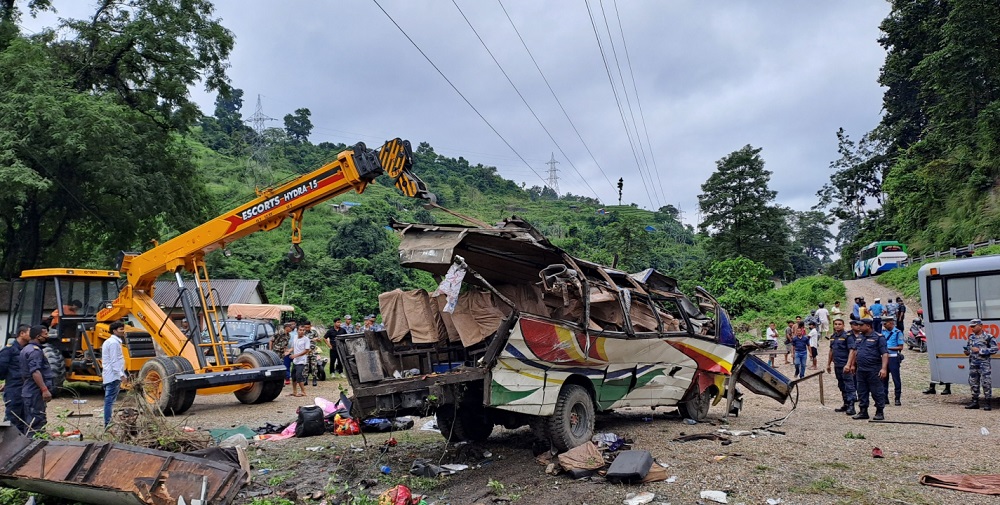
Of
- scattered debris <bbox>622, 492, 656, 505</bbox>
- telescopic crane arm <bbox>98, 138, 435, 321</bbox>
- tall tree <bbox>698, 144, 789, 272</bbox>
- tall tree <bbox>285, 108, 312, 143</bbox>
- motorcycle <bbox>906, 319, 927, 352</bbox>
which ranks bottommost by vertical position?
scattered debris <bbox>622, 492, 656, 505</bbox>

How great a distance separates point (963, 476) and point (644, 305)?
3989mm

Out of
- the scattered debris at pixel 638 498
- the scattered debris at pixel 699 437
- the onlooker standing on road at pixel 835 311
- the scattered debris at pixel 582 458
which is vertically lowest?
the scattered debris at pixel 638 498

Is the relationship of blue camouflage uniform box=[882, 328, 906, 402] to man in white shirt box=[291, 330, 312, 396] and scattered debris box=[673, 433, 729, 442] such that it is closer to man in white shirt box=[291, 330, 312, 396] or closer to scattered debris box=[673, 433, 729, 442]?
scattered debris box=[673, 433, 729, 442]

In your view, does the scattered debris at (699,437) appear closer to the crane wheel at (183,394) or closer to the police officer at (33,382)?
the police officer at (33,382)

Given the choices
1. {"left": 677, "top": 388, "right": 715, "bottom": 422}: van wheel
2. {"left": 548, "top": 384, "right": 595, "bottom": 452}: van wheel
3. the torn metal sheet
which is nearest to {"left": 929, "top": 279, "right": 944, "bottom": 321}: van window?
{"left": 677, "top": 388, "right": 715, "bottom": 422}: van wheel

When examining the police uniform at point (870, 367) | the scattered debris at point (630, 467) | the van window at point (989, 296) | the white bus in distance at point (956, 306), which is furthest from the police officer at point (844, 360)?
the scattered debris at point (630, 467)

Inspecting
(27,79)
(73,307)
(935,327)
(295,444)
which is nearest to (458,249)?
(295,444)

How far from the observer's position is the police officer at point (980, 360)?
11516 mm

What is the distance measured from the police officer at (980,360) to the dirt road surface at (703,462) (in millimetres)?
785

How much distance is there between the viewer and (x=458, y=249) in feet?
23.3

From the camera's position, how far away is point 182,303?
12.6 meters

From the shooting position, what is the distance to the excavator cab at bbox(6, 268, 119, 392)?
14047 millimetres

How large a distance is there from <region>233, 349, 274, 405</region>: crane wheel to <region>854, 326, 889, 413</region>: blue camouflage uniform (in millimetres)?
10473

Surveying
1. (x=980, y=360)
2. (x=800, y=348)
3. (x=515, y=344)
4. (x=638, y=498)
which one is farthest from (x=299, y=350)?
(x=980, y=360)
